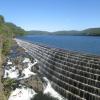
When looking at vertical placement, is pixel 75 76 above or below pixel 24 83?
above

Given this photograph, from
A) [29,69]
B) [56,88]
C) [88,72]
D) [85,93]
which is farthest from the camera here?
[29,69]

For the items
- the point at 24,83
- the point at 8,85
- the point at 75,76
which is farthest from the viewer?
the point at 24,83

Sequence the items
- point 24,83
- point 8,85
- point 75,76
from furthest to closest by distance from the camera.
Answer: point 24,83 → point 8,85 → point 75,76

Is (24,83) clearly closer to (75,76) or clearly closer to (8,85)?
Answer: (8,85)

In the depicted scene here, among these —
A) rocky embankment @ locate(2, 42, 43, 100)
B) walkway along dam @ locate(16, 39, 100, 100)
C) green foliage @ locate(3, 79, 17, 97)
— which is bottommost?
rocky embankment @ locate(2, 42, 43, 100)

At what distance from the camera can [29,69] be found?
6625 centimetres

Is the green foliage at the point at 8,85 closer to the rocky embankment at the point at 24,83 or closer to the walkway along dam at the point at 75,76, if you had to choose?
the rocky embankment at the point at 24,83

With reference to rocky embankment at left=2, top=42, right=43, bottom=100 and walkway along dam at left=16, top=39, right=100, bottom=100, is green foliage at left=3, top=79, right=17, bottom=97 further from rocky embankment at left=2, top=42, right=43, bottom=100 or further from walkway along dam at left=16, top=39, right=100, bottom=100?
walkway along dam at left=16, top=39, right=100, bottom=100

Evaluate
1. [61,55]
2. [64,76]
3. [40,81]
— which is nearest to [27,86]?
[40,81]

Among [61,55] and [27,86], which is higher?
[61,55]

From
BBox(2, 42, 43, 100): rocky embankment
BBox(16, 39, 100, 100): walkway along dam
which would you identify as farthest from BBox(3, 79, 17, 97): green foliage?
BBox(16, 39, 100, 100): walkway along dam

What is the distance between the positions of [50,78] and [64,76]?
6045mm

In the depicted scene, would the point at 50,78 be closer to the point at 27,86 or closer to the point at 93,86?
the point at 27,86

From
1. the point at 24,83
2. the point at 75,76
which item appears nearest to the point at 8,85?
the point at 24,83
